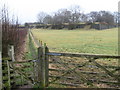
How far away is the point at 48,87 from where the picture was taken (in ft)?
17.7

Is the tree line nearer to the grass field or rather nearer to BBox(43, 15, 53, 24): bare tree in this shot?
BBox(43, 15, 53, 24): bare tree

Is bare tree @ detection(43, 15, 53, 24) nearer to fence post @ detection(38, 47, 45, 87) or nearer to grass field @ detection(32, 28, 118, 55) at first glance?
grass field @ detection(32, 28, 118, 55)

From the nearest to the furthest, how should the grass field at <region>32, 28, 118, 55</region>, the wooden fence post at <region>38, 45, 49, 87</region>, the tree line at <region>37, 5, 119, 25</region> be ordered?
the wooden fence post at <region>38, 45, 49, 87</region> → the grass field at <region>32, 28, 118, 55</region> → the tree line at <region>37, 5, 119, 25</region>

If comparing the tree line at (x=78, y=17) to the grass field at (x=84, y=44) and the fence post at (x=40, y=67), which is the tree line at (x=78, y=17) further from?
the fence post at (x=40, y=67)

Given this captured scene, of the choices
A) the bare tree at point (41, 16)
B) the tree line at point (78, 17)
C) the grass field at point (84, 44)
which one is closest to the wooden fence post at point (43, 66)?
the grass field at point (84, 44)

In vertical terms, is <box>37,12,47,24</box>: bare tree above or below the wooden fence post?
above

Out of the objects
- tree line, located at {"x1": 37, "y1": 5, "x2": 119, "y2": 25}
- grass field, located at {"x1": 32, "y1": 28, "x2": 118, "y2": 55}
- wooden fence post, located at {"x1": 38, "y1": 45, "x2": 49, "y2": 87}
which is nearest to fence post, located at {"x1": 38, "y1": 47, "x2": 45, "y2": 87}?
wooden fence post, located at {"x1": 38, "y1": 45, "x2": 49, "y2": 87}

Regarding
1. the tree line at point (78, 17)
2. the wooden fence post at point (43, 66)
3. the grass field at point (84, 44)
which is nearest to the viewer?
the wooden fence post at point (43, 66)

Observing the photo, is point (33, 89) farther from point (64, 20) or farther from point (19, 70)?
point (64, 20)

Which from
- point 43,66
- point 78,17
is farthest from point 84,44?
point 78,17

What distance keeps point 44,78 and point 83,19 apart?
375 ft

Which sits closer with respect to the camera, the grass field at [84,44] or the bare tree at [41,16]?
the grass field at [84,44]

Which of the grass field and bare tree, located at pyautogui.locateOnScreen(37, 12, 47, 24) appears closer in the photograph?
the grass field

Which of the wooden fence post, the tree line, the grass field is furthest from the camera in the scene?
the tree line
